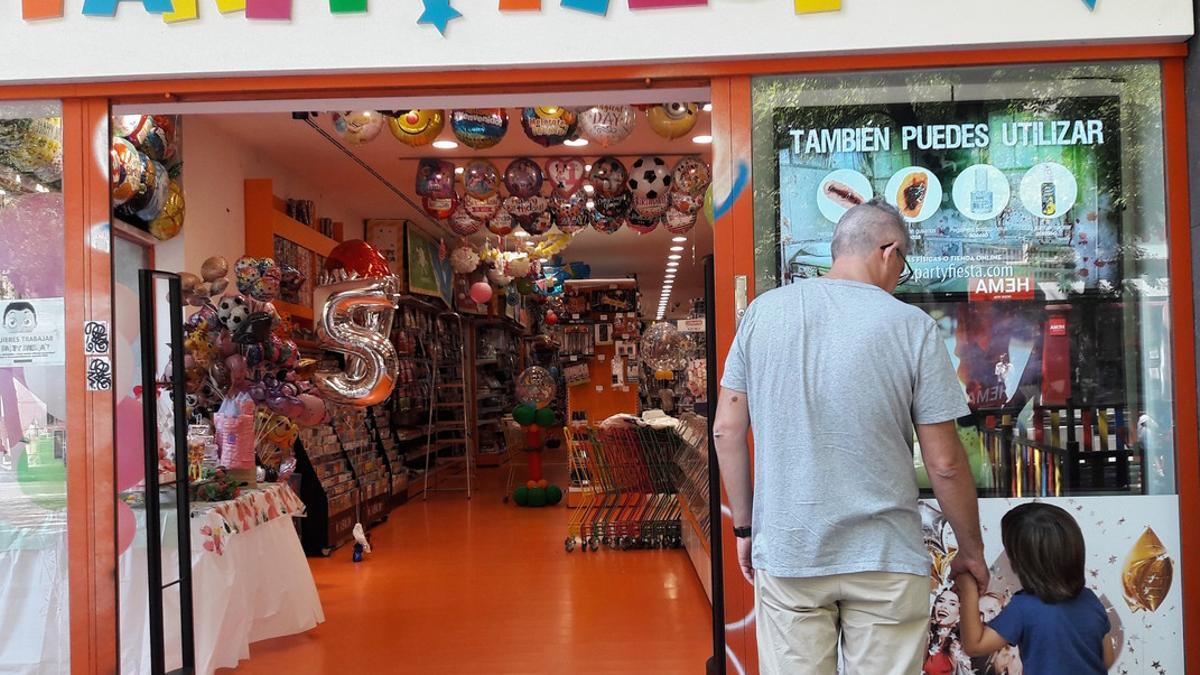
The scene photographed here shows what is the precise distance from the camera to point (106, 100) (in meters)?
3.27

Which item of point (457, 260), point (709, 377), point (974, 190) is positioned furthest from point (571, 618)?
point (457, 260)

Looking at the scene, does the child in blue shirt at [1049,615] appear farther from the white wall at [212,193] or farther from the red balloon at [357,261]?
the red balloon at [357,261]

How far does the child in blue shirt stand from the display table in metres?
2.93

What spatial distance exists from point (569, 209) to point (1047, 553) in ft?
17.8

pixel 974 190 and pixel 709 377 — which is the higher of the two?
pixel 974 190

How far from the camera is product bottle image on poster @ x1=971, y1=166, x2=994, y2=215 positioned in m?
3.17

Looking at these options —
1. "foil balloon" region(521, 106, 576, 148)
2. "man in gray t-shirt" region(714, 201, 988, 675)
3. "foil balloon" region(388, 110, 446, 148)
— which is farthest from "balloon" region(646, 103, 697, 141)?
"man in gray t-shirt" region(714, 201, 988, 675)

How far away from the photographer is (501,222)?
755 cm

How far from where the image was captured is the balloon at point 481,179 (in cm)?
700

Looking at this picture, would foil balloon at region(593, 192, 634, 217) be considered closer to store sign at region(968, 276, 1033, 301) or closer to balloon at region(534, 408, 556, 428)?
balloon at region(534, 408, 556, 428)

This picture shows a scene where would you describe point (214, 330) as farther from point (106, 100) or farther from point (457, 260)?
point (457, 260)

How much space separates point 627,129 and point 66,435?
338 cm

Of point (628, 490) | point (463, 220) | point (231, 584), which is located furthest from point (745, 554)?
point (628, 490)

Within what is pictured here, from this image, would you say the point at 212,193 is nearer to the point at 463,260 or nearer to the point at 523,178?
the point at 523,178
